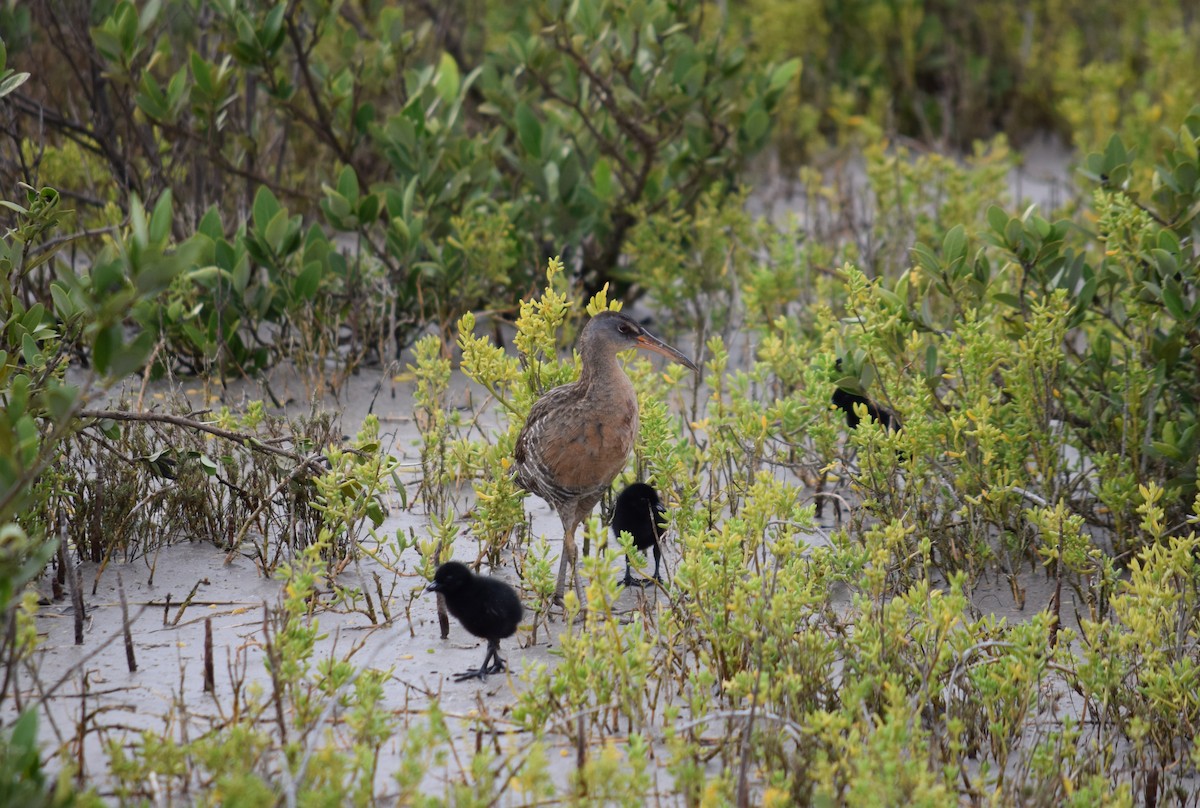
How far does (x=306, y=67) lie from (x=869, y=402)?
312 centimetres

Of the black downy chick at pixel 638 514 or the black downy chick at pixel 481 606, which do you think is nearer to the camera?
the black downy chick at pixel 481 606

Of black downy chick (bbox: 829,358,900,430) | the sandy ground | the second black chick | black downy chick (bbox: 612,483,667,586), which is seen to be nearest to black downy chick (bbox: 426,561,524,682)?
the sandy ground

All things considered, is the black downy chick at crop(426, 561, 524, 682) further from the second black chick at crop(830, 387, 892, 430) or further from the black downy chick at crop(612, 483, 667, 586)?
the second black chick at crop(830, 387, 892, 430)

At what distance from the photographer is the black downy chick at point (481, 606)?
3.45 metres

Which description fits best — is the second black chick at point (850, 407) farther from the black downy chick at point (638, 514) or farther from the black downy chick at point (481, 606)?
the black downy chick at point (481, 606)

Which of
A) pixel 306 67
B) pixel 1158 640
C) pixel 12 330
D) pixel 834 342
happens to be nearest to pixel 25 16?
pixel 306 67

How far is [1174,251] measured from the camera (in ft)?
13.4

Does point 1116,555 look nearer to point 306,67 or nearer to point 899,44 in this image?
point 306,67

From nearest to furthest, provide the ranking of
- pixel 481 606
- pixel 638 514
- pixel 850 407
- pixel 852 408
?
pixel 481 606, pixel 638 514, pixel 852 408, pixel 850 407

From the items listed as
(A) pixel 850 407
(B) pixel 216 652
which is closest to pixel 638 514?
(A) pixel 850 407

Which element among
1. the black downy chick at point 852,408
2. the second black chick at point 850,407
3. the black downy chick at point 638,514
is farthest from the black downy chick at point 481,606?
the second black chick at point 850,407

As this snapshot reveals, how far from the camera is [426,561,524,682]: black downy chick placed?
3449 mm

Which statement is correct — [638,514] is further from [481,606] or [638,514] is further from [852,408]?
[852,408]

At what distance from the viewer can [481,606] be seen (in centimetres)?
345
